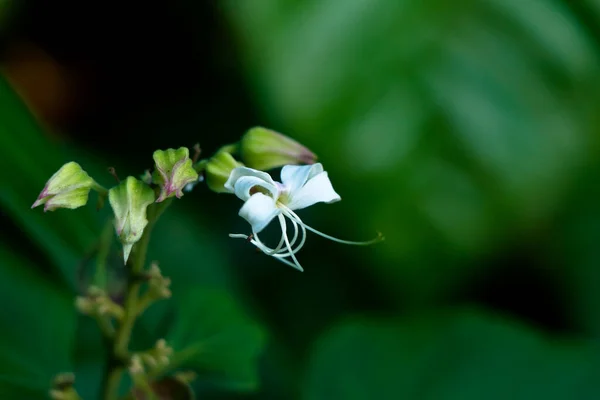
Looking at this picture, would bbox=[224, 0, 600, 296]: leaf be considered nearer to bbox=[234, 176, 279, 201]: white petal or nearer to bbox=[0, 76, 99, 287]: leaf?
bbox=[0, 76, 99, 287]: leaf

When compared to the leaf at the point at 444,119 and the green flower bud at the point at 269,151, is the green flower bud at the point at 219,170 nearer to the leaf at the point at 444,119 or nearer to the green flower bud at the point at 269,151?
the green flower bud at the point at 269,151

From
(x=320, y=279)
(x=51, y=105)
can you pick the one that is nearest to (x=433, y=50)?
(x=320, y=279)

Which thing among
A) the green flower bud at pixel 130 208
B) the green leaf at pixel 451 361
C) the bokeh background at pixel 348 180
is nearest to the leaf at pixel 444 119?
the bokeh background at pixel 348 180

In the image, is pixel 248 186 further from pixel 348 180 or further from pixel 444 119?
pixel 444 119

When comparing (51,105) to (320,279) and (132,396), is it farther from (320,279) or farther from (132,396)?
(132,396)

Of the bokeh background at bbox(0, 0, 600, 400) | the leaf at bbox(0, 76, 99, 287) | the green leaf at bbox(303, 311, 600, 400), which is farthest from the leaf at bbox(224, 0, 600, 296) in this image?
the leaf at bbox(0, 76, 99, 287)
